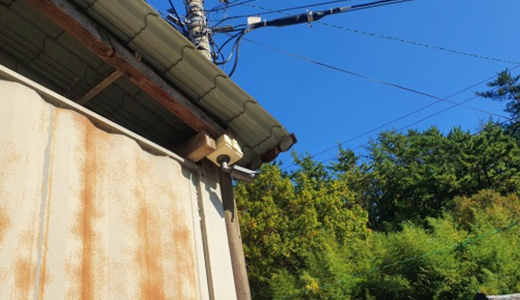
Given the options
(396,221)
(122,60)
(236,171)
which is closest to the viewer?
(122,60)

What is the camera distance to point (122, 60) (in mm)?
2789

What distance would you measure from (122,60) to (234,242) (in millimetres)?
1552

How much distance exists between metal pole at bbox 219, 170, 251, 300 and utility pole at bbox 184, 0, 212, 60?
2.26 m

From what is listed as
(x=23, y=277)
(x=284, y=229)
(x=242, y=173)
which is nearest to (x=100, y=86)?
(x=242, y=173)

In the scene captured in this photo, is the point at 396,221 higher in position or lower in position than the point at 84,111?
higher

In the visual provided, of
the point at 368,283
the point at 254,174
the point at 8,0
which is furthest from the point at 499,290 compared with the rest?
the point at 8,0

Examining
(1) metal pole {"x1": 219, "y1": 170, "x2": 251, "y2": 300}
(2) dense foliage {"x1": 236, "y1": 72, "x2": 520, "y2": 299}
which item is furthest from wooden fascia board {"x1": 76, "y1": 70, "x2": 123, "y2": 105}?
(2) dense foliage {"x1": 236, "y1": 72, "x2": 520, "y2": 299}

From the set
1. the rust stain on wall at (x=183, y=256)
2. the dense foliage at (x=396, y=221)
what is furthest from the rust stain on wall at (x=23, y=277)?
the dense foliage at (x=396, y=221)

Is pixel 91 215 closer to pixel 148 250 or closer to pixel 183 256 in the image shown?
pixel 148 250

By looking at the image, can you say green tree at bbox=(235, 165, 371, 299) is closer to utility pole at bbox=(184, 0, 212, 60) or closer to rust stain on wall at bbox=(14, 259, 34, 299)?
utility pole at bbox=(184, 0, 212, 60)

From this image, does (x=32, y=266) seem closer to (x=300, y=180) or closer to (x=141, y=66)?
(x=141, y=66)

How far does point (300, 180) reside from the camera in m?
18.3

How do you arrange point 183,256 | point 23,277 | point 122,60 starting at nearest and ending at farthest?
point 23,277 < point 183,256 < point 122,60

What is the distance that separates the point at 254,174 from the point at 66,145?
1.75 m
